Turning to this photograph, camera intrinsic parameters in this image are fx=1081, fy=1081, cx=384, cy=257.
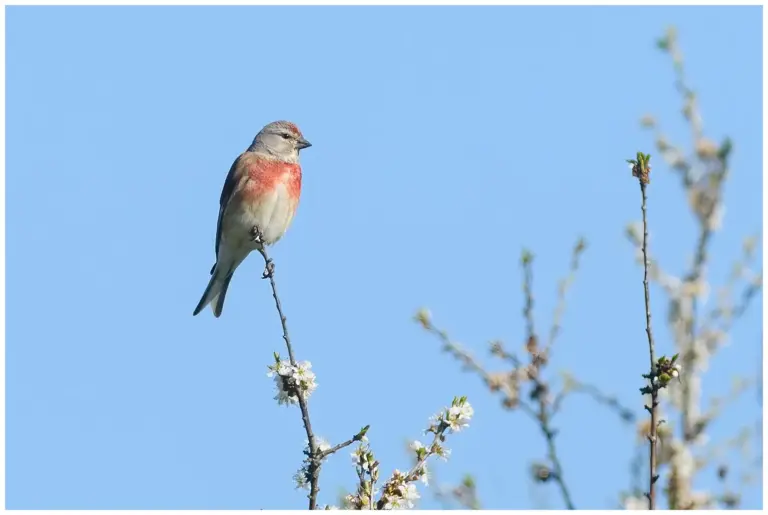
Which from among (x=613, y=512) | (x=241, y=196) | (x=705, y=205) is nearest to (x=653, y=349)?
(x=613, y=512)

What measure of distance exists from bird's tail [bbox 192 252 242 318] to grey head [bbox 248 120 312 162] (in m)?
0.84

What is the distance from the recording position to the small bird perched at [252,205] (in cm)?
741

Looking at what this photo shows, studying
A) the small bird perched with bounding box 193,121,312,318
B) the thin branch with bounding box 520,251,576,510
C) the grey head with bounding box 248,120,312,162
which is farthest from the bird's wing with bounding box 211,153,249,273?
the thin branch with bounding box 520,251,576,510

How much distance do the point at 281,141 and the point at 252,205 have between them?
71 centimetres

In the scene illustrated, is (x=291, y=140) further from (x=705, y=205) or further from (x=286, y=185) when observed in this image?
(x=705, y=205)

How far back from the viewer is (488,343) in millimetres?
4270

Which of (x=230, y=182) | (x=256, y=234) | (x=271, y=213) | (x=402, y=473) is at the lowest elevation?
(x=402, y=473)

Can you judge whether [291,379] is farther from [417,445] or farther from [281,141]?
[281,141]

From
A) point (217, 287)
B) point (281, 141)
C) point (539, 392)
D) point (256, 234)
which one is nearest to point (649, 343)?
point (539, 392)

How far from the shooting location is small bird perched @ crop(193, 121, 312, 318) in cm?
741

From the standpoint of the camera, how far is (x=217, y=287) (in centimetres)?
755

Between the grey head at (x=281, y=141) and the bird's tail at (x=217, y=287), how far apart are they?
0.84 metres

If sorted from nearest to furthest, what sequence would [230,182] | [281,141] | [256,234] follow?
1. [256,234]
2. [230,182]
3. [281,141]

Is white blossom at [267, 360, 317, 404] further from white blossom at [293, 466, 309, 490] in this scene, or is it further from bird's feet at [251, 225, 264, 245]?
bird's feet at [251, 225, 264, 245]
